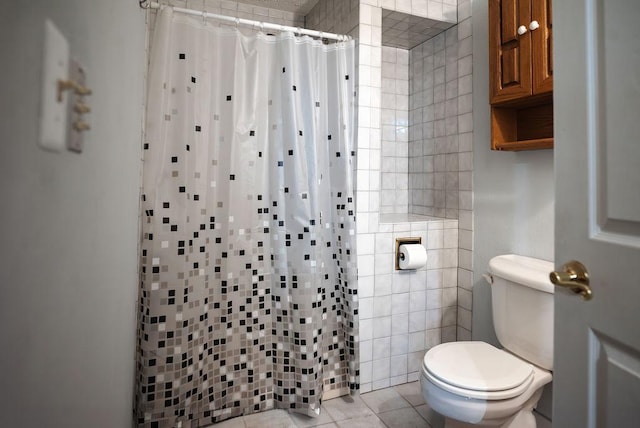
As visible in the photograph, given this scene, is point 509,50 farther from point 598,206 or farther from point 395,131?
point 598,206

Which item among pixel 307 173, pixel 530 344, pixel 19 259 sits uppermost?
pixel 307 173

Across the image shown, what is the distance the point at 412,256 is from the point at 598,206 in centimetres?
119

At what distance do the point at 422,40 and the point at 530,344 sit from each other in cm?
190

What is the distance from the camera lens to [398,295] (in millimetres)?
1985

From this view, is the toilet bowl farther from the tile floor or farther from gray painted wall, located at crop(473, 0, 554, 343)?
gray painted wall, located at crop(473, 0, 554, 343)

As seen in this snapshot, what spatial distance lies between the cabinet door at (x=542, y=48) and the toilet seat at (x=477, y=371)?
43.8 inches

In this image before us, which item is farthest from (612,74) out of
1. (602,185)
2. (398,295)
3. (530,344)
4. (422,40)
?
(422,40)

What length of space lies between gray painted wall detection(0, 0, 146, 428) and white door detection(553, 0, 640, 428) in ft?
2.69

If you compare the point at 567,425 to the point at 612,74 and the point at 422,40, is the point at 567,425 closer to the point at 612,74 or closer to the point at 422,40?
the point at 612,74

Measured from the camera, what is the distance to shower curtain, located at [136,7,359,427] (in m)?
1.47

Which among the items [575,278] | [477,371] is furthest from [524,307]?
[575,278]

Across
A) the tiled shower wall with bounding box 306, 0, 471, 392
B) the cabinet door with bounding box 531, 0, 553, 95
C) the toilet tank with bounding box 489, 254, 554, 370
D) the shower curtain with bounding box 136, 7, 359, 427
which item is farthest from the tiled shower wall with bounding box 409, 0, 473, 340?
the shower curtain with bounding box 136, 7, 359, 427

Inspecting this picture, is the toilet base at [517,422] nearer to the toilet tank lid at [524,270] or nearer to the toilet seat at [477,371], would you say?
the toilet seat at [477,371]

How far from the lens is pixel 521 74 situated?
4.96 feet
